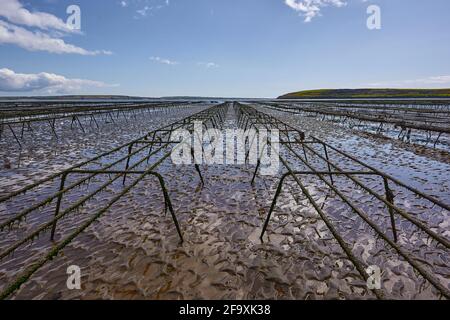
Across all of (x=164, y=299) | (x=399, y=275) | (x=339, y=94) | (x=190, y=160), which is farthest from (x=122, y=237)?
(x=339, y=94)

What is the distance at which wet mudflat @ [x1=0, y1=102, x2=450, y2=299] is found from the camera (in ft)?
13.3

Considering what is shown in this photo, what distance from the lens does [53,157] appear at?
41.0 ft

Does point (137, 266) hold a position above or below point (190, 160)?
below

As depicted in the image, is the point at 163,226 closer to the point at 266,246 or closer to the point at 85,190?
the point at 266,246

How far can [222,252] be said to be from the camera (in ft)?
16.6

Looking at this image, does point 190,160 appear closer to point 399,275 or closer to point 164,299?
point 164,299

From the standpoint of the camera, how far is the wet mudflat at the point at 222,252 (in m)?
4.07

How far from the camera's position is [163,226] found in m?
6.02

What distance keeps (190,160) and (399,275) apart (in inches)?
374

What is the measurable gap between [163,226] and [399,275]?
5.12 m
